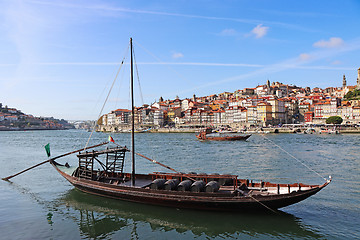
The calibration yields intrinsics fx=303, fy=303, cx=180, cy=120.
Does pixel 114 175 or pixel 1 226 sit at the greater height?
pixel 114 175

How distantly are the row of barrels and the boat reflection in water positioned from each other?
78 centimetres

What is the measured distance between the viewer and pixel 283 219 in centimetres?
1016

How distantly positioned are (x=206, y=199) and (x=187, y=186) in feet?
3.24

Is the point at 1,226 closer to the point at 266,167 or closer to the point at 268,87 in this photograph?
the point at 266,167

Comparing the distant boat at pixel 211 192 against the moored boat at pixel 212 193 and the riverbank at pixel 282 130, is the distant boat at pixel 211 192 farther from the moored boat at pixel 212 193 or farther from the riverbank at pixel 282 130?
the riverbank at pixel 282 130

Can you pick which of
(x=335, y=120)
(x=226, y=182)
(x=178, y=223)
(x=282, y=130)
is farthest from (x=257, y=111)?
(x=178, y=223)

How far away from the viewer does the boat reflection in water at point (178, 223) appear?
30.5 ft

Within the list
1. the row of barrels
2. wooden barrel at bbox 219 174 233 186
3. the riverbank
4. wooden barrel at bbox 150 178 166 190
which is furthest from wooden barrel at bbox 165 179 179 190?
the riverbank

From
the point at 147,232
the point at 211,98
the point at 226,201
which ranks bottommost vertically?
the point at 147,232

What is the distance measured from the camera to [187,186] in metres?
11.2

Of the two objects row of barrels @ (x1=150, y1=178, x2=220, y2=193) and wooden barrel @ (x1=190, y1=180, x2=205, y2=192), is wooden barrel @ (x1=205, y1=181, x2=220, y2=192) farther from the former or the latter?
wooden barrel @ (x1=190, y1=180, x2=205, y2=192)

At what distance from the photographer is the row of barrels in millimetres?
10797

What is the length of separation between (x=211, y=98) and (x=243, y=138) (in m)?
90.0

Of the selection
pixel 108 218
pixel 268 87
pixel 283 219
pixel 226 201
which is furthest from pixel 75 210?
pixel 268 87
